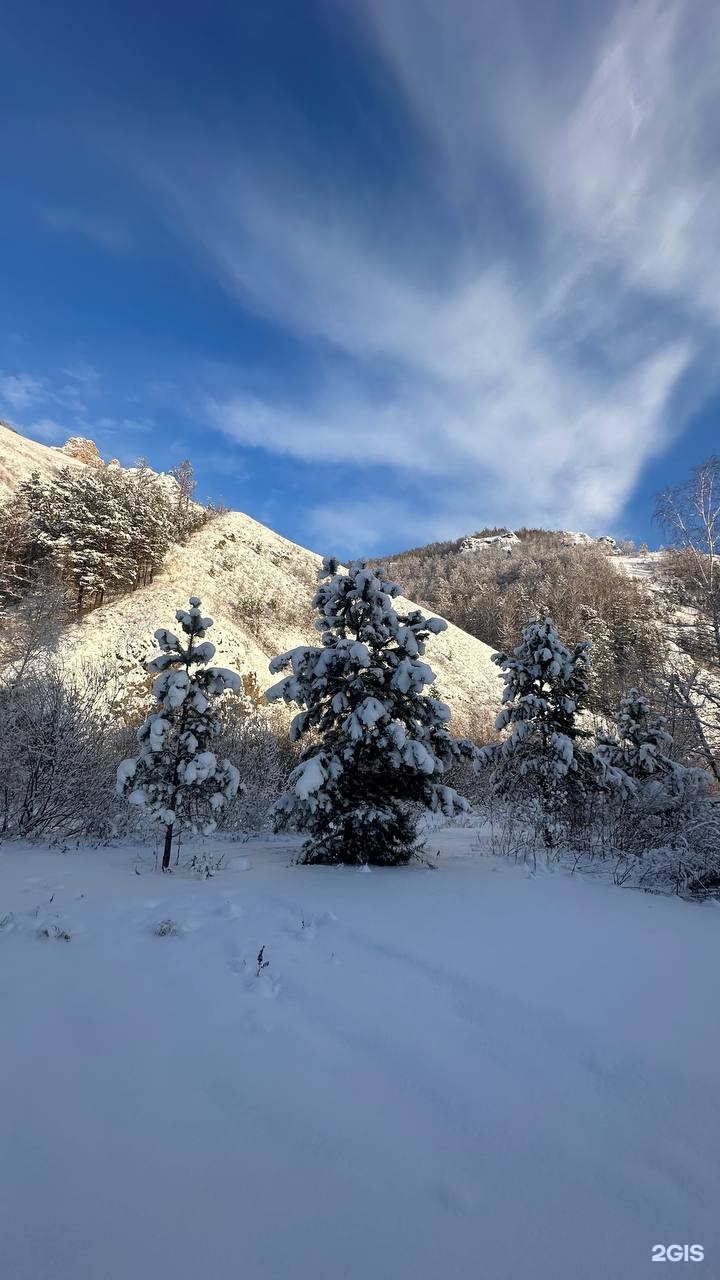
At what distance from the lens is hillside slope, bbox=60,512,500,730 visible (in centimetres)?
2969

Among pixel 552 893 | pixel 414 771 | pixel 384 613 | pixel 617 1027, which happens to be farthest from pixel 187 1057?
pixel 384 613

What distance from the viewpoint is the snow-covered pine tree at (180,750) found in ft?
29.8

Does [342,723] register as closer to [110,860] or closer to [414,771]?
[414,771]

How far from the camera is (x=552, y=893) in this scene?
701 centimetres

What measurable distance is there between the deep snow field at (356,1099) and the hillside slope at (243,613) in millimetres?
26207

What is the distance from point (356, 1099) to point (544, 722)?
11289mm

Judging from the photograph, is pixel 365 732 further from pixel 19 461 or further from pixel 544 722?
pixel 19 461

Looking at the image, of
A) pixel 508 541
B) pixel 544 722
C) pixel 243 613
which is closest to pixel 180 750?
pixel 544 722

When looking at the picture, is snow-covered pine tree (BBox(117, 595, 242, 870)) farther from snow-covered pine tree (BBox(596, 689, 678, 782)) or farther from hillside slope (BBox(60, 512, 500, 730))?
hillside slope (BBox(60, 512, 500, 730))

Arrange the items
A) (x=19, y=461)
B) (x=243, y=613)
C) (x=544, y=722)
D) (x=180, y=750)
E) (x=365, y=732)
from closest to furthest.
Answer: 1. (x=365, y=732)
2. (x=180, y=750)
3. (x=544, y=722)
4. (x=243, y=613)
5. (x=19, y=461)

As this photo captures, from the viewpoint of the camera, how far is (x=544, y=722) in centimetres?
1298

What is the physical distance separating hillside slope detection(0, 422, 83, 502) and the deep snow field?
123 feet

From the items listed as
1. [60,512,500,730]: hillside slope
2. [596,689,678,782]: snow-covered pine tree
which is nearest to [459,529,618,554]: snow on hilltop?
[60,512,500,730]: hillside slope

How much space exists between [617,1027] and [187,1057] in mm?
2993
